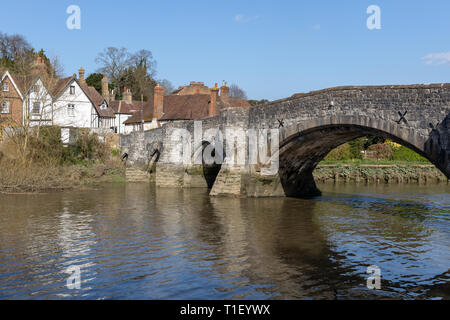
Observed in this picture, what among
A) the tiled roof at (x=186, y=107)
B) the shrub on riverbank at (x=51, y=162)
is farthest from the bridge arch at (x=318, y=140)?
the tiled roof at (x=186, y=107)

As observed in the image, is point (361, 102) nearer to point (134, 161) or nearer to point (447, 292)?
point (447, 292)

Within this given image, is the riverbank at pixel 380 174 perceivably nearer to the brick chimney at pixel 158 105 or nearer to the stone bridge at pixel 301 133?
the stone bridge at pixel 301 133

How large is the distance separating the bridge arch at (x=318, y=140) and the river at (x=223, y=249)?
2.47m

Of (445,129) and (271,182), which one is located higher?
(445,129)

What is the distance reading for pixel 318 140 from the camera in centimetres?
2111

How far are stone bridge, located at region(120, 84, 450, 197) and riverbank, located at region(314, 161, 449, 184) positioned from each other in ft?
32.7

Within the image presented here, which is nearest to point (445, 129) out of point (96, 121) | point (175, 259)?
point (175, 259)

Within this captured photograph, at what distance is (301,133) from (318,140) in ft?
5.07

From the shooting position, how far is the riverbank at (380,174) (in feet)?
118

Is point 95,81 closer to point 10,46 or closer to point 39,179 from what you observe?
point 10,46

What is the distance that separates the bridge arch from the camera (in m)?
15.2

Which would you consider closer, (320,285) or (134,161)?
(320,285)
